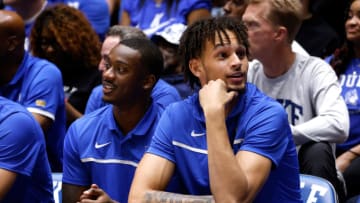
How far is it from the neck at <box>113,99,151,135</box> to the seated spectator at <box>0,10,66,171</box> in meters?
0.73

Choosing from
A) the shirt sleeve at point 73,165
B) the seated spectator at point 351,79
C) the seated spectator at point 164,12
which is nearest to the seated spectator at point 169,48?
the seated spectator at point 164,12

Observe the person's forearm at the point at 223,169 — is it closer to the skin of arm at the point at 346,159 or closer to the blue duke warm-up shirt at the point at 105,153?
the blue duke warm-up shirt at the point at 105,153

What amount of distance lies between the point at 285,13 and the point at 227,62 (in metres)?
1.19

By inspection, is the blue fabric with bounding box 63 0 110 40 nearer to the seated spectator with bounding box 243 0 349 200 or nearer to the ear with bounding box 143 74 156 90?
the seated spectator with bounding box 243 0 349 200

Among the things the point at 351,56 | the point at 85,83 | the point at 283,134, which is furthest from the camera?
the point at 85,83

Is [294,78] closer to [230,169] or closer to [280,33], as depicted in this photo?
[280,33]

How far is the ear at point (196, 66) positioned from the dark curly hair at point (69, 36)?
74.7 inches

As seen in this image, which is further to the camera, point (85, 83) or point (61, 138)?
point (85, 83)

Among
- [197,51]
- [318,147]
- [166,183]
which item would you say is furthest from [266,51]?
[166,183]

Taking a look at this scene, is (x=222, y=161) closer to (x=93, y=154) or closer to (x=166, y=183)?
(x=166, y=183)

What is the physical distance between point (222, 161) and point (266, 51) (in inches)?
58.6

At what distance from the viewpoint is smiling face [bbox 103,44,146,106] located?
12.7 feet

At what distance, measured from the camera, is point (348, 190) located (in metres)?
4.34

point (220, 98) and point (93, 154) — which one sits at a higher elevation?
point (220, 98)
